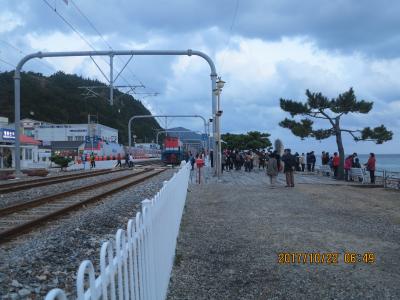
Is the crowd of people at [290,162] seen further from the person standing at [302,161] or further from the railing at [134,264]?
the railing at [134,264]

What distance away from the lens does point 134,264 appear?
137 inches

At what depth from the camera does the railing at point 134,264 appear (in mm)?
2473

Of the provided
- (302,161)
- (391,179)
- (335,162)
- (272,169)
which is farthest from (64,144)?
(391,179)

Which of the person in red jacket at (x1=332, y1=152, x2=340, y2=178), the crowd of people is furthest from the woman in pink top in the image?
the person in red jacket at (x1=332, y1=152, x2=340, y2=178)

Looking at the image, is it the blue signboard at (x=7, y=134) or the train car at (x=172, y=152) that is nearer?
the blue signboard at (x=7, y=134)

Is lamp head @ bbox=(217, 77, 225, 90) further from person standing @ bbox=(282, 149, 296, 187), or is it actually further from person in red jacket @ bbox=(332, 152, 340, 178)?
person in red jacket @ bbox=(332, 152, 340, 178)

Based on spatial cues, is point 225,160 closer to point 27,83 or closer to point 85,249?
point 85,249

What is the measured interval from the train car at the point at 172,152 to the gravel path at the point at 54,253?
45.9 m

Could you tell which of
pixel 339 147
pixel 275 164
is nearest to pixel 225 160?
pixel 339 147

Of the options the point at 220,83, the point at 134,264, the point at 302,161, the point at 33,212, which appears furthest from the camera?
the point at 302,161

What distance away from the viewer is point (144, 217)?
158 inches

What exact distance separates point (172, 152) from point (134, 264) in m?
55.2

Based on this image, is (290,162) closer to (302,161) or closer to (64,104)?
(302,161)

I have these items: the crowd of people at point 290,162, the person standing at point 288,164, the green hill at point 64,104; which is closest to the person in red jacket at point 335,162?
the crowd of people at point 290,162
